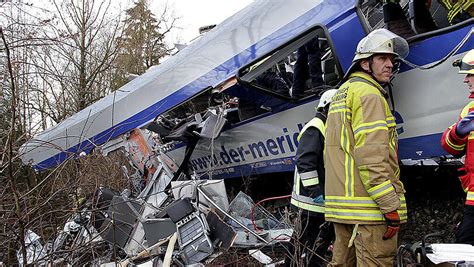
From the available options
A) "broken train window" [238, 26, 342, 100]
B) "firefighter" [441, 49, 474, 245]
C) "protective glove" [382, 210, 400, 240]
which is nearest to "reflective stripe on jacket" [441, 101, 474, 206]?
"firefighter" [441, 49, 474, 245]

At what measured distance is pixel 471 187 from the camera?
276 cm

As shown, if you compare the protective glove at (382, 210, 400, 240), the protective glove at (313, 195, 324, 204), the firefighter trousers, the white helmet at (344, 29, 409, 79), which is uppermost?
the white helmet at (344, 29, 409, 79)

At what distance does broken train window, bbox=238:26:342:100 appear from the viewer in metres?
3.93

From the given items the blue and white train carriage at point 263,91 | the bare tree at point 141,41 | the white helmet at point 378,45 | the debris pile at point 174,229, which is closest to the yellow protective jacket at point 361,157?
the white helmet at point 378,45

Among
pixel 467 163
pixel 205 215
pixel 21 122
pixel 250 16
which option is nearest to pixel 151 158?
pixel 205 215

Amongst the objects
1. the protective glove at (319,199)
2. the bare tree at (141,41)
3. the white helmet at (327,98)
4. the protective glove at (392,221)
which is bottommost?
the protective glove at (392,221)

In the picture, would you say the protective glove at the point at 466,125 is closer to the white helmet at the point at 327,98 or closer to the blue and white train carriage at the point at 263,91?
the blue and white train carriage at the point at 263,91

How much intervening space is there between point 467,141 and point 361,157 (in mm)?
716

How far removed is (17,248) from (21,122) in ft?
2.68

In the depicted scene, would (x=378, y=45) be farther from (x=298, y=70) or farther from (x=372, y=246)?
(x=298, y=70)

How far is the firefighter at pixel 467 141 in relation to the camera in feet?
8.93

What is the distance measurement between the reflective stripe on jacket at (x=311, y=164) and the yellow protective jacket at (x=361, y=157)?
30 cm

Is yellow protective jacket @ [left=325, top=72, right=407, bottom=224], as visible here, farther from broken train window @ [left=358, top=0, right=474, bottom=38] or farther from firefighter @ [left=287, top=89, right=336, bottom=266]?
broken train window @ [left=358, top=0, right=474, bottom=38]

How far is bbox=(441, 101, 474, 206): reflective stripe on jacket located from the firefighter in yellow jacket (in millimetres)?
349
